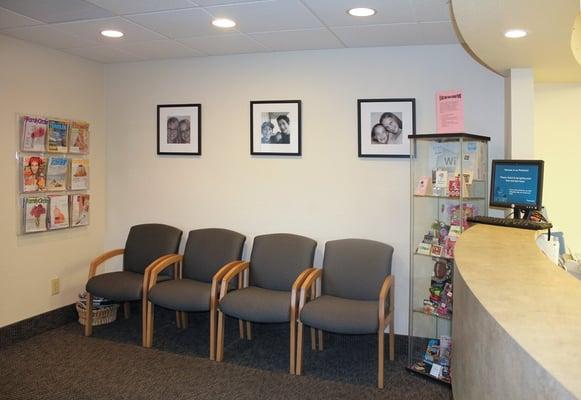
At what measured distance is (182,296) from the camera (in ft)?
11.8

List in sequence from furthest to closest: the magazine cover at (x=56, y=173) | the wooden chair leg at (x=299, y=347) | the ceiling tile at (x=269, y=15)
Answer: the magazine cover at (x=56, y=173), the wooden chair leg at (x=299, y=347), the ceiling tile at (x=269, y=15)

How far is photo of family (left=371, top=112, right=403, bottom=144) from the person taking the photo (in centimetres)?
378

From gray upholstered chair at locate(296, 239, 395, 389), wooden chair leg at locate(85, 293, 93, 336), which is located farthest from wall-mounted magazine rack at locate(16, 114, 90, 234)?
gray upholstered chair at locate(296, 239, 395, 389)

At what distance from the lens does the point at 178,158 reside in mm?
4441

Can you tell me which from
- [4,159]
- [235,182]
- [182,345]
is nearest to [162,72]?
[235,182]

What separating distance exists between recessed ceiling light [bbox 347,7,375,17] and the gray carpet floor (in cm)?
241

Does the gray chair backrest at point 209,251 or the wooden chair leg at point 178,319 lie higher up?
the gray chair backrest at point 209,251

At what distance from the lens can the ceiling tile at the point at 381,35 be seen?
329 centimetres

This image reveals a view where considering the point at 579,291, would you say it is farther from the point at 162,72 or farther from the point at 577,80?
the point at 162,72

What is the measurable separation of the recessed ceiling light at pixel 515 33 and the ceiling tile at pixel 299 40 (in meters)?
1.24

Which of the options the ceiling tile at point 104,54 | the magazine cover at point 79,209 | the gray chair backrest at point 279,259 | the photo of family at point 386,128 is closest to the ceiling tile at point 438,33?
the photo of family at point 386,128

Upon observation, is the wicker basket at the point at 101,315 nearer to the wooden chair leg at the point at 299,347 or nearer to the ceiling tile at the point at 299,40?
the wooden chair leg at the point at 299,347

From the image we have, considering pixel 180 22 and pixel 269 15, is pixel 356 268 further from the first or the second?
pixel 180 22

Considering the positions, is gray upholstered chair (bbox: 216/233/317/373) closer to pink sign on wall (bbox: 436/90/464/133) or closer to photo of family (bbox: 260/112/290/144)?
photo of family (bbox: 260/112/290/144)
